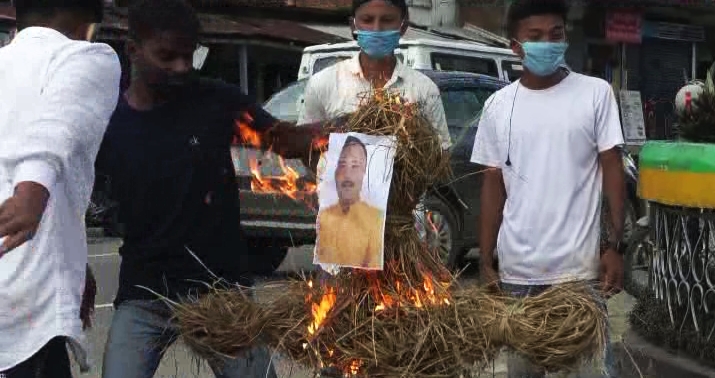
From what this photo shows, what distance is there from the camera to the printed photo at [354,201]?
3000mm

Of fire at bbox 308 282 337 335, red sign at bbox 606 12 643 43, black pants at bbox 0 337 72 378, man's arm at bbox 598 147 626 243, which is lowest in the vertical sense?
black pants at bbox 0 337 72 378

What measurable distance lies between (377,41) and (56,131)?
5.80ft

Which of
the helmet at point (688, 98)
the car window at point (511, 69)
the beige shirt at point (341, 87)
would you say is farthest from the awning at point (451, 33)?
the beige shirt at point (341, 87)

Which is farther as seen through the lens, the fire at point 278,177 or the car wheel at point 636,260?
the car wheel at point 636,260

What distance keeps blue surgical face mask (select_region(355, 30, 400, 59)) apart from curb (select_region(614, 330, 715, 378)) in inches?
69.9

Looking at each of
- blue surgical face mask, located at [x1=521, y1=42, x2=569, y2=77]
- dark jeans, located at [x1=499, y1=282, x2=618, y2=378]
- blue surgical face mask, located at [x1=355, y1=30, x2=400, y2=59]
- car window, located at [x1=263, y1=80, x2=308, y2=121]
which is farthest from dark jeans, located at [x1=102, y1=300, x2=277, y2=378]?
car window, located at [x1=263, y1=80, x2=308, y2=121]

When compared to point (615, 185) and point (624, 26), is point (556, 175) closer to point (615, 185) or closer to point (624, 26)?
point (615, 185)

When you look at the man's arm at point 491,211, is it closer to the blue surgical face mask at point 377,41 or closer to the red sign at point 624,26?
the blue surgical face mask at point 377,41

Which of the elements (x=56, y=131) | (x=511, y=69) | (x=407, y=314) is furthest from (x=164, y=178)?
(x=511, y=69)

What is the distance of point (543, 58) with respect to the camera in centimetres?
411

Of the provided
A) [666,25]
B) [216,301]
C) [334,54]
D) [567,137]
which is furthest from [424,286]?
[666,25]

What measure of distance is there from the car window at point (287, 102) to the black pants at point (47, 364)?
6746 millimetres

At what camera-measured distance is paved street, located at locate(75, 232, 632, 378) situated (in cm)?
361

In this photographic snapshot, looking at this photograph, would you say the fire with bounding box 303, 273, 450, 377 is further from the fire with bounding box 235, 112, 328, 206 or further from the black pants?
the black pants
